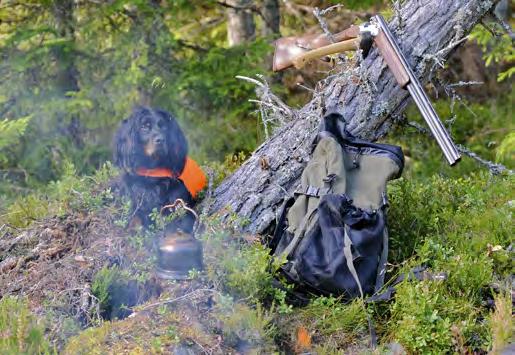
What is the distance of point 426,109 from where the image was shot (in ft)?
15.7

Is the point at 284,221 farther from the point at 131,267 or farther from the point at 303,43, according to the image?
the point at 303,43

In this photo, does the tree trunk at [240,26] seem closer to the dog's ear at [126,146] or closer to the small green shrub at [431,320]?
the dog's ear at [126,146]

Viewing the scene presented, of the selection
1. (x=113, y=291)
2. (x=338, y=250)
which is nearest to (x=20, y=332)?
(x=113, y=291)

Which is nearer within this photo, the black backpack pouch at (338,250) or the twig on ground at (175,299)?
the twig on ground at (175,299)

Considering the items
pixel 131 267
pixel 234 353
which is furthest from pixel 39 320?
pixel 234 353

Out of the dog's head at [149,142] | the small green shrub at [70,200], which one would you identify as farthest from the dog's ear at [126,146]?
the small green shrub at [70,200]

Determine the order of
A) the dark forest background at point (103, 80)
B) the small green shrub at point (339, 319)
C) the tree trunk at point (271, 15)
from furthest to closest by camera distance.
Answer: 1. the tree trunk at point (271, 15)
2. the dark forest background at point (103, 80)
3. the small green shrub at point (339, 319)

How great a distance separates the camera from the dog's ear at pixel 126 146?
4884 millimetres

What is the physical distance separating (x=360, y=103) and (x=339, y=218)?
1149 mm

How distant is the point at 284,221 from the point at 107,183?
1.36 m

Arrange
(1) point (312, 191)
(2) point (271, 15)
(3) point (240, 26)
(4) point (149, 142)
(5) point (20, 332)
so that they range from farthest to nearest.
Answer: (3) point (240, 26) < (2) point (271, 15) < (4) point (149, 142) < (1) point (312, 191) < (5) point (20, 332)

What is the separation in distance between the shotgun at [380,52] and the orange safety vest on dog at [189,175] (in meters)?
1.03

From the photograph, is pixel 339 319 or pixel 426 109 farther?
pixel 426 109

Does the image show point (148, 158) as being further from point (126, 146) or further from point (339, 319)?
point (339, 319)
